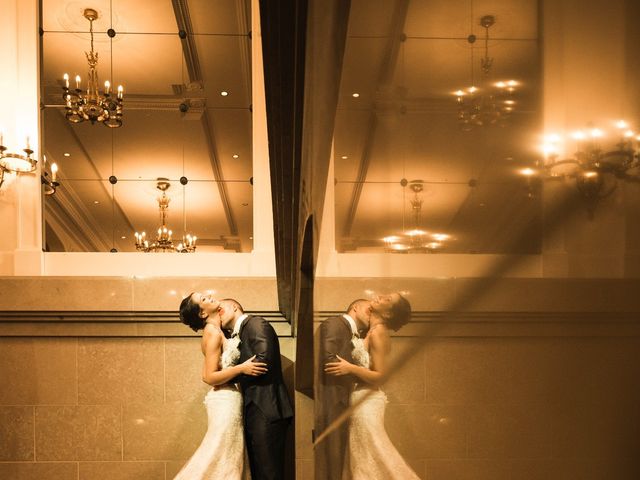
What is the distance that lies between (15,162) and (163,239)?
1.27 metres

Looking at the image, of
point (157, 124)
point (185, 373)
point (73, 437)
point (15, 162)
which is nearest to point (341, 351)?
point (185, 373)

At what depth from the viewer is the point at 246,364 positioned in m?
3.65

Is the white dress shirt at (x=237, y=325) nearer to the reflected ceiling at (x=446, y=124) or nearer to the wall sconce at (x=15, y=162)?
the wall sconce at (x=15, y=162)

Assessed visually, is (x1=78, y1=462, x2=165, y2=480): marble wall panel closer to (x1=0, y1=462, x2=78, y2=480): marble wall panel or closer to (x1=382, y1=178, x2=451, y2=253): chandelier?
(x1=0, y1=462, x2=78, y2=480): marble wall panel

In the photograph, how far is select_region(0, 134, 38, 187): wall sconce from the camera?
450 centimetres

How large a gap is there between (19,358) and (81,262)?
33.6 inches

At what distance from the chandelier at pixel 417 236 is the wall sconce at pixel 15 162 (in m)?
4.79

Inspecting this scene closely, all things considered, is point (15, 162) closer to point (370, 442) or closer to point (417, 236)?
point (370, 442)

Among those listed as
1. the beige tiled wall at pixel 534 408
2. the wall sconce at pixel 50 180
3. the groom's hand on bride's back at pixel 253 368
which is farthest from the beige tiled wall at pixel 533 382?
the wall sconce at pixel 50 180

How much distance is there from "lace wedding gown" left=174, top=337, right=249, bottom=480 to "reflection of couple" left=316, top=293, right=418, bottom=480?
321cm

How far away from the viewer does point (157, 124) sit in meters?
5.20

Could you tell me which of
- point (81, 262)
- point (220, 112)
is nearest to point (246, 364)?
point (81, 262)

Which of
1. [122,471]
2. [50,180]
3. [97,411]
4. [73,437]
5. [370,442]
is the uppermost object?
[50,180]

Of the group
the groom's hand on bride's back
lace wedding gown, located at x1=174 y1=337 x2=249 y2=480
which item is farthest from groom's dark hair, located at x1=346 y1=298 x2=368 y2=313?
lace wedding gown, located at x1=174 y1=337 x2=249 y2=480
